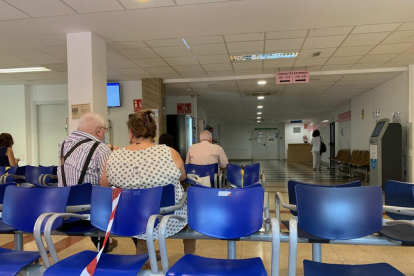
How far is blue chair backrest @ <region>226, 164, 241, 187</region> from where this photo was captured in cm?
358

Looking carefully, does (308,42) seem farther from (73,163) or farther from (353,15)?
(73,163)

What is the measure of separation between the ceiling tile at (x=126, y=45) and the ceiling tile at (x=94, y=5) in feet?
3.70

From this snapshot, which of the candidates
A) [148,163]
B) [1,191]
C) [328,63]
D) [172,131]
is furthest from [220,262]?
[172,131]

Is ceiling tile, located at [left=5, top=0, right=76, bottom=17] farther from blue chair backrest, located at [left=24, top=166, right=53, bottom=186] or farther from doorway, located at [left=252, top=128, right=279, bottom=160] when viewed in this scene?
doorway, located at [left=252, top=128, right=279, bottom=160]

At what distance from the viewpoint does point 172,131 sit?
8.54 m

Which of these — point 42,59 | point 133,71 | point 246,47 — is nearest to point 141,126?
point 246,47

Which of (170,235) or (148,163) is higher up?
(148,163)

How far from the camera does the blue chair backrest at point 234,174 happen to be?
11.7ft

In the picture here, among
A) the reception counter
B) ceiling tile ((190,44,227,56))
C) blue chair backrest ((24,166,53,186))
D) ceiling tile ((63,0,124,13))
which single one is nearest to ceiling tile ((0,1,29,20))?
ceiling tile ((63,0,124,13))

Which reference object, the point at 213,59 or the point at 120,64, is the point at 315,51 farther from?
the point at 120,64

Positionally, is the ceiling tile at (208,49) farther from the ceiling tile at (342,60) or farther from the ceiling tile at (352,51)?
the ceiling tile at (342,60)

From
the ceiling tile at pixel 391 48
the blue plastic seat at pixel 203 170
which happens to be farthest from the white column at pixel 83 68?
the ceiling tile at pixel 391 48

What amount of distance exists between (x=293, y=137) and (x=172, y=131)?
1471 cm

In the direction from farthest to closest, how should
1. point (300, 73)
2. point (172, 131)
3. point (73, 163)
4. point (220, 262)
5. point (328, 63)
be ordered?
1. point (172, 131)
2. point (300, 73)
3. point (328, 63)
4. point (73, 163)
5. point (220, 262)
